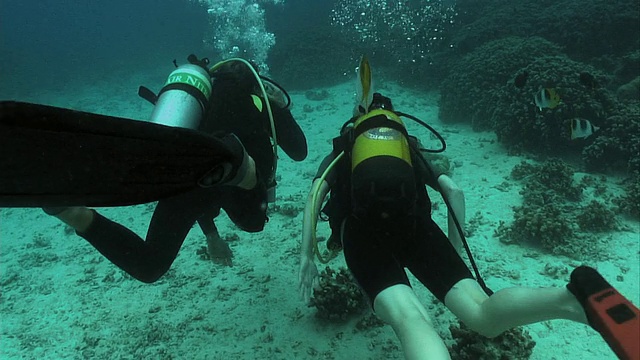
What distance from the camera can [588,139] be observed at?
814 cm

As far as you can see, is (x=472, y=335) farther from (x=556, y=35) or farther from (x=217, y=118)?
(x=556, y=35)

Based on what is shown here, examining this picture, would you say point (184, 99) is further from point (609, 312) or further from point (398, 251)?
point (609, 312)

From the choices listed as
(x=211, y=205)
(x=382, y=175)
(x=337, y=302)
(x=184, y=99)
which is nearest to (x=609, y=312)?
(x=382, y=175)

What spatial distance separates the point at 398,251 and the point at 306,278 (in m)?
0.84

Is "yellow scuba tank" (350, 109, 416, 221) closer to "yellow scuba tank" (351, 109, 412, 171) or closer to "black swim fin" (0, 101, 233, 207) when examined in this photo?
"yellow scuba tank" (351, 109, 412, 171)

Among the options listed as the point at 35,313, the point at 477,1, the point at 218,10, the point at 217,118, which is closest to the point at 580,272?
the point at 217,118

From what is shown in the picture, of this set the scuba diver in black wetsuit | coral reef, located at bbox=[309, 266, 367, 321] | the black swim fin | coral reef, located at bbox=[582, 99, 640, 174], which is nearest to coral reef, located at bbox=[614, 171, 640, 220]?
coral reef, located at bbox=[582, 99, 640, 174]

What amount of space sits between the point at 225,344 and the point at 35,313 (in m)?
3.68

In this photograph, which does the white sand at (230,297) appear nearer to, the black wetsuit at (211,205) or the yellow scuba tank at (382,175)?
the black wetsuit at (211,205)

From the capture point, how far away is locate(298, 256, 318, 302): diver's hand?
10.7 ft

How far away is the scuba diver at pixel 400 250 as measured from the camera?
2311 mm

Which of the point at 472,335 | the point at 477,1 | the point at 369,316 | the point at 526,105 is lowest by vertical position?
the point at 472,335

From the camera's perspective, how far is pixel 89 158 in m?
1.88

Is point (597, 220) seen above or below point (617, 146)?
below
